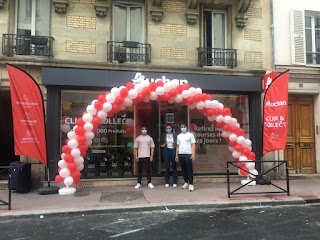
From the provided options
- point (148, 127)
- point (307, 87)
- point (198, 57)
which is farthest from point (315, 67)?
point (148, 127)

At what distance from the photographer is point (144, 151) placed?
948 centimetres

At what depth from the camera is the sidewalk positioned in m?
7.32

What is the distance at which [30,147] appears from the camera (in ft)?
28.9

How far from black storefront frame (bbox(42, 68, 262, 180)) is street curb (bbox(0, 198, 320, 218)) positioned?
8.66ft

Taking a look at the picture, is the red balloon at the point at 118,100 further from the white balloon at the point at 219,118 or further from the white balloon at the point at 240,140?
the white balloon at the point at 240,140

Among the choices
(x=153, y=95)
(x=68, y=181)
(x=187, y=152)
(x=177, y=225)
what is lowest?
(x=177, y=225)

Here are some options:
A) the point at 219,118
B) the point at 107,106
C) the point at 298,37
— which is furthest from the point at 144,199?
the point at 298,37

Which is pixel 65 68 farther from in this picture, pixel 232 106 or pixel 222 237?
pixel 222 237

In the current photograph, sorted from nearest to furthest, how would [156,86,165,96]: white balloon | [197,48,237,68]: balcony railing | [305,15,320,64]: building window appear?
[156,86,165,96]: white balloon, [197,48,237,68]: balcony railing, [305,15,320,64]: building window

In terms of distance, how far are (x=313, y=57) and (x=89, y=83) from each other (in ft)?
24.1

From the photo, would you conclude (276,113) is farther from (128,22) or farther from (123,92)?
(128,22)

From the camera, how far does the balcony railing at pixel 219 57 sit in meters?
10.9

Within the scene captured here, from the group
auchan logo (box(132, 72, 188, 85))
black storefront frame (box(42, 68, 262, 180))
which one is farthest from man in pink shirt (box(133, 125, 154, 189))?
black storefront frame (box(42, 68, 262, 180))

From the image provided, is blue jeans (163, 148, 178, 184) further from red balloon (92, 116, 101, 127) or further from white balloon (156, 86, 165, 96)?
red balloon (92, 116, 101, 127)
